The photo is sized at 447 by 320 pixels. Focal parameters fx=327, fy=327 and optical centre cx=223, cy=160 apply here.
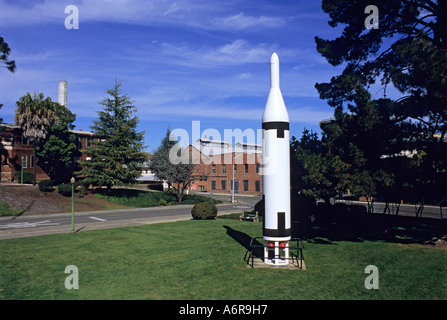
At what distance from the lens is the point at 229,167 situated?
70938mm

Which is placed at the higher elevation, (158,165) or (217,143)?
(217,143)

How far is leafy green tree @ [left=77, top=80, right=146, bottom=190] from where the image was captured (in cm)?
4366

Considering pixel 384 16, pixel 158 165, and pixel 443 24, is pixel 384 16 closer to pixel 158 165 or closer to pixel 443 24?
pixel 443 24

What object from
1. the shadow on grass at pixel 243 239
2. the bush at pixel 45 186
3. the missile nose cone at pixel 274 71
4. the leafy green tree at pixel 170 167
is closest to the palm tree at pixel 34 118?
the bush at pixel 45 186

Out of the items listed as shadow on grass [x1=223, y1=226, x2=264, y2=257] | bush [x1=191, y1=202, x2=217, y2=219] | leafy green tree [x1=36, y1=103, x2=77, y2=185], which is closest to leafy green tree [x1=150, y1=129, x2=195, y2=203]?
leafy green tree [x1=36, y1=103, x2=77, y2=185]

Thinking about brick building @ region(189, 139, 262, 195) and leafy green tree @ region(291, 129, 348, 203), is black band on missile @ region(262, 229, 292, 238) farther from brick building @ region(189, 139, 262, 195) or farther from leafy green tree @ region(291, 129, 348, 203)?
brick building @ region(189, 139, 262, 195)

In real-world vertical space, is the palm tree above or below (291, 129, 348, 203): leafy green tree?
above

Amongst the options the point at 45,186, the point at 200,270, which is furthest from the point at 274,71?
the point at 45,186

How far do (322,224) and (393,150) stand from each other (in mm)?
10881

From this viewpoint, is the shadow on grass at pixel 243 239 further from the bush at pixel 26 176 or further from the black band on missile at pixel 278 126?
the bush at pixel 26 176

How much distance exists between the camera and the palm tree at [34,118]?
44438 millimetres

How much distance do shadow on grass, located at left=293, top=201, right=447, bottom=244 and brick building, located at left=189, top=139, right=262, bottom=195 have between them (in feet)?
115
